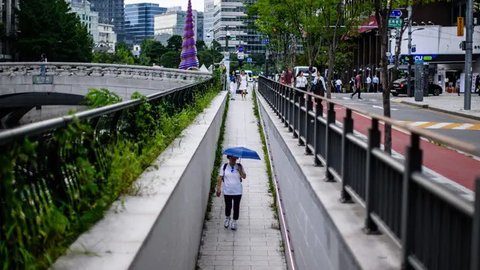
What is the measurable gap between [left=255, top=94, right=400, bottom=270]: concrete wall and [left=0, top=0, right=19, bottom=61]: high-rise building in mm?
79624

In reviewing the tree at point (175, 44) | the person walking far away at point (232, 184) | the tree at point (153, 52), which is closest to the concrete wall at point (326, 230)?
the person walking far away at point (232, 184)

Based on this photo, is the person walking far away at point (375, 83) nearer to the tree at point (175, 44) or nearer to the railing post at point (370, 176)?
the railing post at point (370, 176)

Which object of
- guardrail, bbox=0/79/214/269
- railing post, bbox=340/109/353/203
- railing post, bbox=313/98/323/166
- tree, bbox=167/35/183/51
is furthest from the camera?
tree, bbox=167/35/183/51

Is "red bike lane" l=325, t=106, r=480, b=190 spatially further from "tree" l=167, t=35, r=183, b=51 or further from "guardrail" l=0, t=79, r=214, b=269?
"tree" l=167, t=35, r=183, b=51

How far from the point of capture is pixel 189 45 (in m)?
56.3

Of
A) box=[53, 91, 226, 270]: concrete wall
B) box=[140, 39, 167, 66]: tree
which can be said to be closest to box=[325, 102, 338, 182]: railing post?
box=[53, 91, 226, 270]: concrete wall

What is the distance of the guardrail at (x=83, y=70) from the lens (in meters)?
59.0

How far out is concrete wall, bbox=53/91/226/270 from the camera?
175 inches

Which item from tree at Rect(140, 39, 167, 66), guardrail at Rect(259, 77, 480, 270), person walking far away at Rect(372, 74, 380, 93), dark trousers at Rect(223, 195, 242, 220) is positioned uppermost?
tree at Rect(140, 39, 167, 66)

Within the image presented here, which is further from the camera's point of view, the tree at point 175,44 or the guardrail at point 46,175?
the tree at point 175,44

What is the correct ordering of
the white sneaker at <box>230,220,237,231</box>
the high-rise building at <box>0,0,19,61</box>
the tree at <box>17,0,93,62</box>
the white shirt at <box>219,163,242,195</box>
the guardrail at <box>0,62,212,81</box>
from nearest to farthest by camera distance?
the white shirt at <box>219,163,242,195</box> → the white sneaker at <box>230,220,237,231</box> → the guardrail at <box>0,62,212,81</box> → the tree at <box>17,0,93,62</box> → the high-rise building at <box>0,0,19,61</box>

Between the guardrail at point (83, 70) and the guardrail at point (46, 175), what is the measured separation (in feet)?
172

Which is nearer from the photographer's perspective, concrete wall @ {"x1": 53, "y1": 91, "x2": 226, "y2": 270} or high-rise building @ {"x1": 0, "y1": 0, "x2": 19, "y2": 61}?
concrete wall @ {"x1": 53, "y1": 91, "x2": 226, "y2": 270}

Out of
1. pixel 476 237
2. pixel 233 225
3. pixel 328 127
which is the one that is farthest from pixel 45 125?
pixel 233 225
